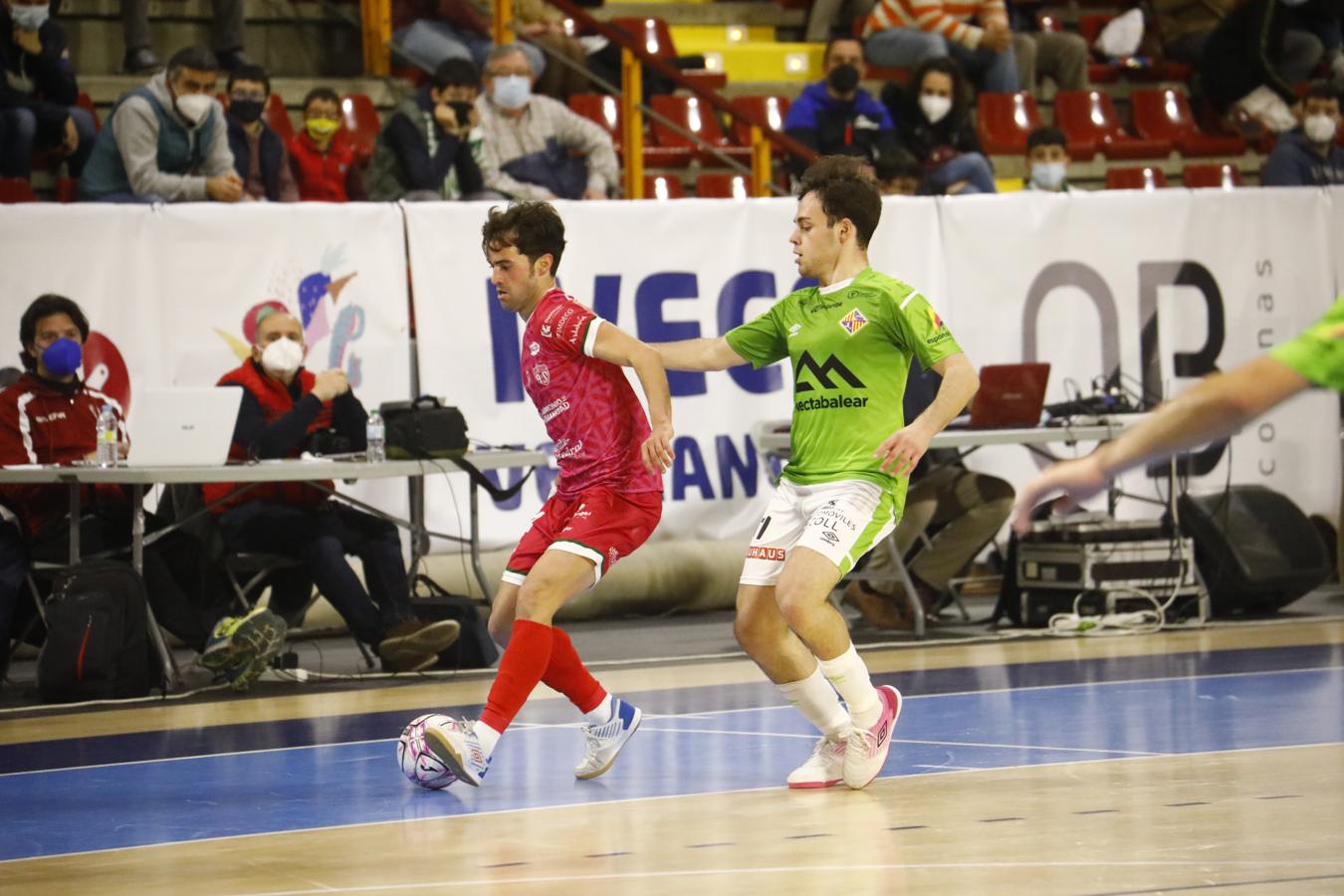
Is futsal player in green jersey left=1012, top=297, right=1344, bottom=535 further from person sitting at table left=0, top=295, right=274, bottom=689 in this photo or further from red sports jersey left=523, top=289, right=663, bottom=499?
person sitting at table left=0, top=295, right=274, bottom=689

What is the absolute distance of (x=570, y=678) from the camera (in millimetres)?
5984

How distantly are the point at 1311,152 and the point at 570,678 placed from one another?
29.9ft


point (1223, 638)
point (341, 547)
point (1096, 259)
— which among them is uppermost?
point (1096, 259)

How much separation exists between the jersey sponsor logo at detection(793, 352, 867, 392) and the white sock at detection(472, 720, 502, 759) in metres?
1.41

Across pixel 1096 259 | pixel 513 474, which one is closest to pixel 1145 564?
pixel 1096 259

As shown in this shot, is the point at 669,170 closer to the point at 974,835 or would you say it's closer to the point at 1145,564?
the point at 1145,564

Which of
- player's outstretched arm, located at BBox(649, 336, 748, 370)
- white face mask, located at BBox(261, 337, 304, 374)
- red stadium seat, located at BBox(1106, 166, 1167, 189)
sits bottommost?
player's outstretched arm, located at BBox(649, 336, 748, 370)

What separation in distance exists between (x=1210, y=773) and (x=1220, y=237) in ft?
21.6

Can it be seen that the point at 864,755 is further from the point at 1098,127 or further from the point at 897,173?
the point at 1098,127

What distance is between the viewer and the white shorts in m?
5.71

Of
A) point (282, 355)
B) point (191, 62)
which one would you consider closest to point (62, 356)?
point (282, 355)

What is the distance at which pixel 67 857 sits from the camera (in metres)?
4.98

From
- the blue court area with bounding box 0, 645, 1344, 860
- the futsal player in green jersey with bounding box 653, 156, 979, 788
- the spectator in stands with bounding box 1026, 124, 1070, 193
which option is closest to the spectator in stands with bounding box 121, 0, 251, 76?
the spectator in stands with bounding box 1026, 124, 1070, 193

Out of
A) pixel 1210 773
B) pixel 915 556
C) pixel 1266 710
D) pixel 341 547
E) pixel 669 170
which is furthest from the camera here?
pixel 669 170
